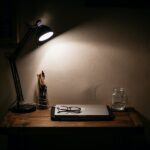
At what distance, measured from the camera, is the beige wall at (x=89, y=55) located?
93.9 inches

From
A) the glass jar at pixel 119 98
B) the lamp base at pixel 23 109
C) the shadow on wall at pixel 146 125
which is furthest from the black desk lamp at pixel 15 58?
the shadow on wall at pixel 146 125

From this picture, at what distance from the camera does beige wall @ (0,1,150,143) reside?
7.82 ft

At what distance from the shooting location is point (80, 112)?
218 centimetres

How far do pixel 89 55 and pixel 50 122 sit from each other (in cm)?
68

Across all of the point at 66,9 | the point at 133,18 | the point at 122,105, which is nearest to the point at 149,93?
the point at 122,105

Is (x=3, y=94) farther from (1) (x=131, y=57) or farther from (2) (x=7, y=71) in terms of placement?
(1) (x=131, y=57)

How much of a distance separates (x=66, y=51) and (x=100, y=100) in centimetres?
49

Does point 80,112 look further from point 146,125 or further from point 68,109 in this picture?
point 146,125

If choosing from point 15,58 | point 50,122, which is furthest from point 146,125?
point 15,58
